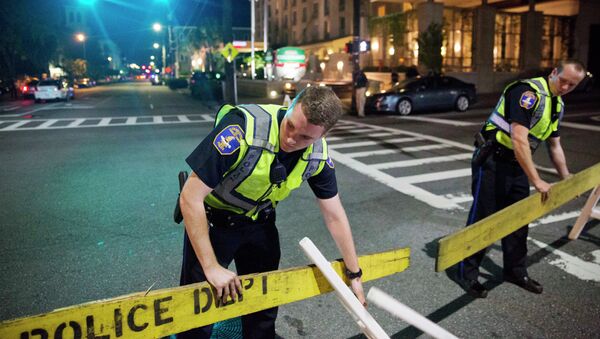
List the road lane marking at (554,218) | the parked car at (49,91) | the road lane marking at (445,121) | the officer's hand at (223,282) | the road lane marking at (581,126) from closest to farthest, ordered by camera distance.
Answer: the officer's hand at (223,282)
the road lane marking at (554,218)
the road lane marking at (581,126)
the road lane marking at (445,121)
the parked car at (49,91)

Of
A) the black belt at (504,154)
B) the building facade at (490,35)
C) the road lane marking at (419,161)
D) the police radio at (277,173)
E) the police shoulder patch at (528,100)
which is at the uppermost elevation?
the building facade at (490,35)

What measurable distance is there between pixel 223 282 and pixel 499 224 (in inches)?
75.2

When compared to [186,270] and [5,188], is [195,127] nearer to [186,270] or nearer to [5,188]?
[5,188]

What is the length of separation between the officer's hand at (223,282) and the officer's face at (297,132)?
654 millimetres

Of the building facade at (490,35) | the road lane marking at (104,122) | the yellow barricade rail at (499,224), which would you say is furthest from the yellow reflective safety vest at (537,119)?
the building facade at (490,35)

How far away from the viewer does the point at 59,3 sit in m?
42.2

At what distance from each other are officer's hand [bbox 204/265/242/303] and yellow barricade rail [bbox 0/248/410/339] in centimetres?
4

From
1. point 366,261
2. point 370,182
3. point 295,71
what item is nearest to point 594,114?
point 370,182

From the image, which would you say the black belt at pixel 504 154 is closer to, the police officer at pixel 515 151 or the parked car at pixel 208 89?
the police officer at pixel 515 151

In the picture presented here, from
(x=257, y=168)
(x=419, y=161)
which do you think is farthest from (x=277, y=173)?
(x=419, y=161)

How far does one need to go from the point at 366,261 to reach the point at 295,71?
42404mm

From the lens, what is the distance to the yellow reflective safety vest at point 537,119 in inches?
143

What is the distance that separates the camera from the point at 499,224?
115 inches

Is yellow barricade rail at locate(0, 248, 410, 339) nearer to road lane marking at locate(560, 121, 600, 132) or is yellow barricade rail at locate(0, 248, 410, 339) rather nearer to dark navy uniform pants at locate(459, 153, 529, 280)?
dark navy uniform pants at locate(459, 153, 529, 280)
